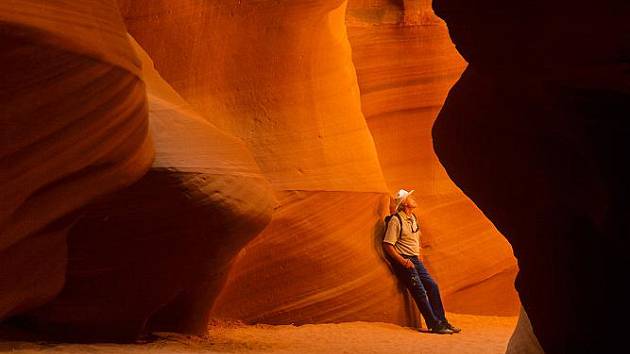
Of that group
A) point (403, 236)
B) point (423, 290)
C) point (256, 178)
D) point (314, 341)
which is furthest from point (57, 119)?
point (403, 236)

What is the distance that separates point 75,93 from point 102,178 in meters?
0.79

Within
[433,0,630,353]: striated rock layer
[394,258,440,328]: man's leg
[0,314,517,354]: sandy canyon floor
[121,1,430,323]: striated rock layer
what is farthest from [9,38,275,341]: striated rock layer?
[394,258,440,328]: man's leg

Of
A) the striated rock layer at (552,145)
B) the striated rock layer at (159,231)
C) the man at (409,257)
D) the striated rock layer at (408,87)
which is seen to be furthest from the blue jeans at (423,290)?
the striated rock layer at (552,145)

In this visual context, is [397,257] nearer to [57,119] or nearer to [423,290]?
[423,290]

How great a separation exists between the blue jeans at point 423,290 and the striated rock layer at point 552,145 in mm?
4810

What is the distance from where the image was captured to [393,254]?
31.4 ft

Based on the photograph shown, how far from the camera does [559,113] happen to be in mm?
3527

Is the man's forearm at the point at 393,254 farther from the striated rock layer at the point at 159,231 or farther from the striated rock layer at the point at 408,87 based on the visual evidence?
the striated rock layer at the point at 159,231

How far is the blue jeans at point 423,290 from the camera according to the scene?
363 inches

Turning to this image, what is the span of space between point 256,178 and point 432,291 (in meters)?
2.99

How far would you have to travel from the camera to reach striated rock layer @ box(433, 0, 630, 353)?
2.99 meters

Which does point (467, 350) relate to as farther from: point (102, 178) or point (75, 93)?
point (75, 93)

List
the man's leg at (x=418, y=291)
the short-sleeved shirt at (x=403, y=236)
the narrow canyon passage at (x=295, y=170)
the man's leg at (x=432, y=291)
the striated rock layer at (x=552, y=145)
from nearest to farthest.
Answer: the striated rock layer at (x=552, y=145), the narrow canyon passage at (x=295, y=170), the man's leg at (x=418, y=291), the man's leg at (x=432, y=291), the short-sleeved shirt at (x=403, y=236)

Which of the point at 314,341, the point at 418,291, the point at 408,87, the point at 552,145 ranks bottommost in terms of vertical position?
the point at 418,291
